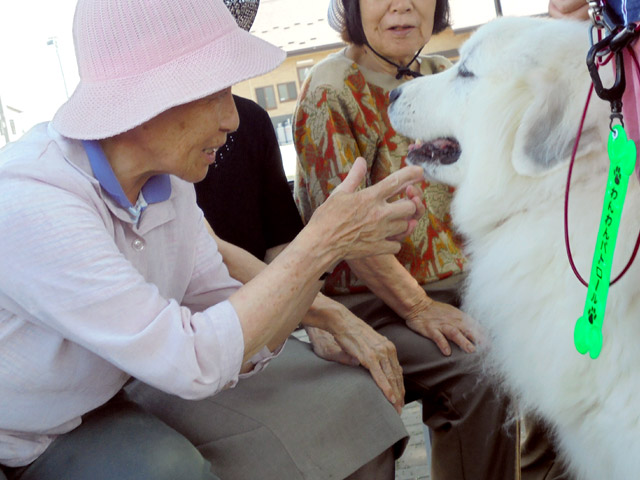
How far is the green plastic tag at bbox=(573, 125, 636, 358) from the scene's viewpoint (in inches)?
34.9

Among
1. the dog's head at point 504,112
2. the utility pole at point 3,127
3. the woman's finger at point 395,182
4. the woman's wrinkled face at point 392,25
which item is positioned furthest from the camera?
the utility pole at point 3,127

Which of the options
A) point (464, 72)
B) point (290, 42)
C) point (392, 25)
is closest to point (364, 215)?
point (464, 72)

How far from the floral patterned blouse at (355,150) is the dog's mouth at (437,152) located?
0.22m

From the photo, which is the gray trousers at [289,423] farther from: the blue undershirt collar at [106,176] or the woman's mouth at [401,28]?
the woman's mouth at [401,28]

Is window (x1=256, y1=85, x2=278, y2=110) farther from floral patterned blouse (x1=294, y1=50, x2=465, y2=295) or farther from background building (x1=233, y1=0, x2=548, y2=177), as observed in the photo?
floral patterned blouse (x1=294, y1=50, x2=465, y2=295)

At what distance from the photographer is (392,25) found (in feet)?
6.36

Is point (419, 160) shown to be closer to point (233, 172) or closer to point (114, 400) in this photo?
point (233, 172)

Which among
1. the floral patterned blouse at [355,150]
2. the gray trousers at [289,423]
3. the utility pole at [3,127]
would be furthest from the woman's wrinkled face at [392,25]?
the utility pole at [3,127]

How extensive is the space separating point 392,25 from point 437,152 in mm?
578

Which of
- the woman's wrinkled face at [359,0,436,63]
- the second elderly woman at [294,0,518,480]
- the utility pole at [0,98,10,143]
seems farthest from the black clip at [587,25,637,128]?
the utility pole at [0,98,10,143]

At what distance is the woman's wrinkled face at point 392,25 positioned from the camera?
6.37ft

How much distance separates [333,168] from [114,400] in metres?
0.82

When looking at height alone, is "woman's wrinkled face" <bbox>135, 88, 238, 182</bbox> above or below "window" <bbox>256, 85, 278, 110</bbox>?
above

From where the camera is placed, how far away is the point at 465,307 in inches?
65.6
